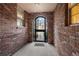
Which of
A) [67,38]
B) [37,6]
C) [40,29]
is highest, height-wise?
[37,6]

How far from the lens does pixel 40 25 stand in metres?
8.13

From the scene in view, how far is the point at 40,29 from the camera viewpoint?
8.14m

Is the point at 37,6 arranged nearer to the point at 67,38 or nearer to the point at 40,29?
the point at 40,29

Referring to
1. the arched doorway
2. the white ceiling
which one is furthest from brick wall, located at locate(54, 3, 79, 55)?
the arched doorway

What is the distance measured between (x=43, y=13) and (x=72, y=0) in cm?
553

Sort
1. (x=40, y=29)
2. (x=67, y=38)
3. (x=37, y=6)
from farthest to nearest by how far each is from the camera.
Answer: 1. (x=40, y=29)
2. (x=37, y=6)
3. (x=67, y=38)

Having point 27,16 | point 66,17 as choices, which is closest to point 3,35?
point 66,17

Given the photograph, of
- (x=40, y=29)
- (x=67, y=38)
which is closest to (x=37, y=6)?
(x=40, y=29)

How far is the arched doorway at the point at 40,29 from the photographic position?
8047mm

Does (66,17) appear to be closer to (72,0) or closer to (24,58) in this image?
(72,0)

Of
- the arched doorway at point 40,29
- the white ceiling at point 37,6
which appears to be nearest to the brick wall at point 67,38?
the white ceiling at point 37,6

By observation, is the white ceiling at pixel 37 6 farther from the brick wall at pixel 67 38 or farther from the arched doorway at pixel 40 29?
the arched doorway at pixel 40 29

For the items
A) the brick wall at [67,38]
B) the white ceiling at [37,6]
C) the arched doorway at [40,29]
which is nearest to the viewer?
the brick wall at [67,38]

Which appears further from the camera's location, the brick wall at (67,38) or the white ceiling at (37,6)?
the white ceiling at (37,6)
